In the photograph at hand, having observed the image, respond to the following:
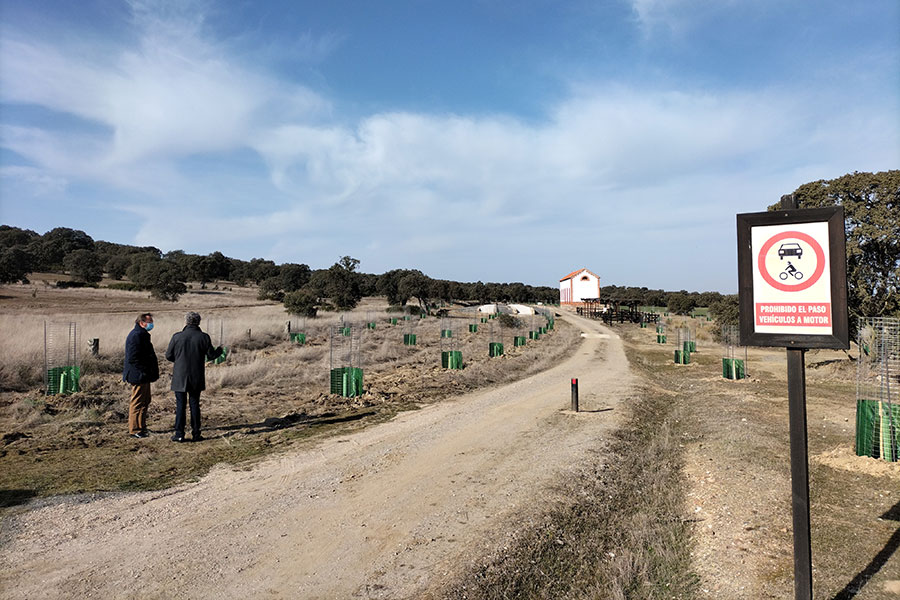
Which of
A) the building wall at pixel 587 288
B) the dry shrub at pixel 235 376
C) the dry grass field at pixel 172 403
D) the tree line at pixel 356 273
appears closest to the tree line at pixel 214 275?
the tree line at pixel 356 273

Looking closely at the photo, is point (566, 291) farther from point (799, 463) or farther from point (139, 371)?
point (799, 463)

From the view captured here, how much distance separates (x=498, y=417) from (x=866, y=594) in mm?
7265

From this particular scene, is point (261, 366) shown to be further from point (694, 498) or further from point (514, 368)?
point (694, 498)

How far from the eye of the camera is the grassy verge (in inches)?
179

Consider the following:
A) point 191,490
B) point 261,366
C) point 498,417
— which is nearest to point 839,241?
point 191,490

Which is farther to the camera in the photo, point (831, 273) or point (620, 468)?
point (620, 468)

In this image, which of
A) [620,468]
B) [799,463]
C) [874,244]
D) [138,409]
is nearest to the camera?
[799,463]

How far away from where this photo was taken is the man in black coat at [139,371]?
28.6ft

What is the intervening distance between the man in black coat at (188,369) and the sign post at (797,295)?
8.22 meters

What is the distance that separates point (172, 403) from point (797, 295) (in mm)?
12351

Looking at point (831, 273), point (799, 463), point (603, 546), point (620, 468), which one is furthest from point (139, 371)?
point (831, 273)

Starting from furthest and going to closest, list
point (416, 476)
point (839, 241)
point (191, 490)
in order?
point (416, 476)
point (191, 490)
point (839, 241)

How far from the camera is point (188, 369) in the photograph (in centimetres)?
861

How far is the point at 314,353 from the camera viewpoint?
→ 21641 mm
